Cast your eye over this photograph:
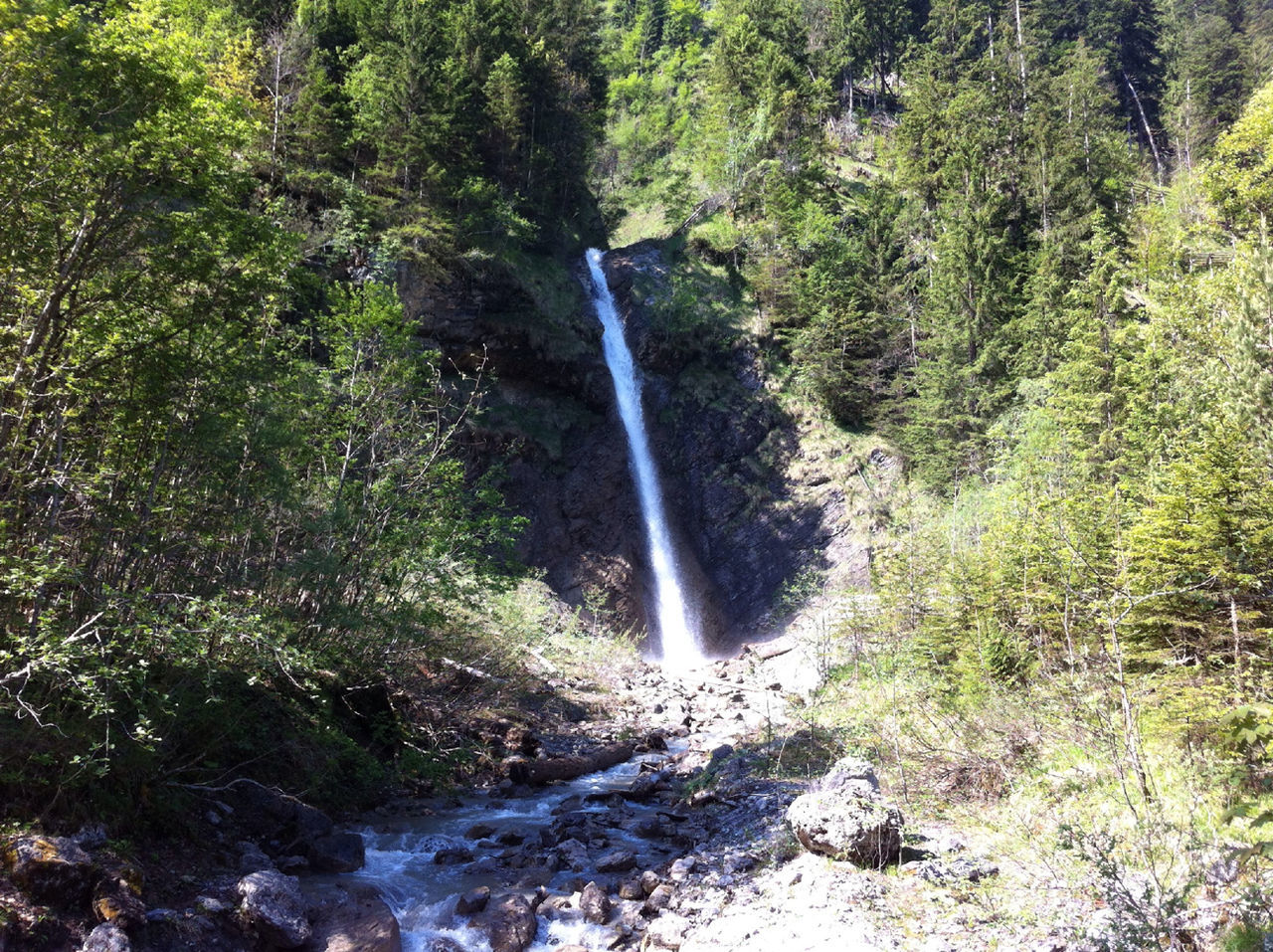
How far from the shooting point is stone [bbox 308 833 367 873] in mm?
7773

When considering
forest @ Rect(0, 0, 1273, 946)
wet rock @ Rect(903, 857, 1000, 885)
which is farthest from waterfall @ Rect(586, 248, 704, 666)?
wet rock @ Rect(903, 857, 1000, 885)

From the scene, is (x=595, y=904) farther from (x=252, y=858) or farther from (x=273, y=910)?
(x=252, y=858)

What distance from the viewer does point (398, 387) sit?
1193 centimetres

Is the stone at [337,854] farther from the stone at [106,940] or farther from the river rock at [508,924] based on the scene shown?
the stone at [106,940]

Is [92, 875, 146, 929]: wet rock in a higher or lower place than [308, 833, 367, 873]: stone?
higher

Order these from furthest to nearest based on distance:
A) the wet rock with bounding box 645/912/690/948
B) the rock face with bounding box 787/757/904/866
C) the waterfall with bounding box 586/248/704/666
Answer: the waterfall with bounding box 586/248/704/666 < the rock face with bounding box 787/757/904/866 < the wet rock with bounding box 645/912/690/948

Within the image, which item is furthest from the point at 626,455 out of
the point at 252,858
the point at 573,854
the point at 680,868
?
the point at 252,858

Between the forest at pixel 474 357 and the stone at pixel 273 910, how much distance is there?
1548 mm

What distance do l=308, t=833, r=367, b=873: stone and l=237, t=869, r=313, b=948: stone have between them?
143cm

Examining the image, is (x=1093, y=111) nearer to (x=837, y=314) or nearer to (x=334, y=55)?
(x=837, y=314)

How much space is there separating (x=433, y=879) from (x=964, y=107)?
3743 centimetres

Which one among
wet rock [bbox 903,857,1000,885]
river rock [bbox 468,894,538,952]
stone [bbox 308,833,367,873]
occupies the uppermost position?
stone [bbox 308,833,367,873]

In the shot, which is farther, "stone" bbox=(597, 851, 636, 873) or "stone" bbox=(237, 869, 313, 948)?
"stone" bbox=(597, 851, 636, 873)

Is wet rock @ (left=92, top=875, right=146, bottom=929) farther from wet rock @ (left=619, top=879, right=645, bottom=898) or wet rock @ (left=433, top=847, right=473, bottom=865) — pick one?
wet rock @ (left=619, top=879, right=645, bottom=898)
